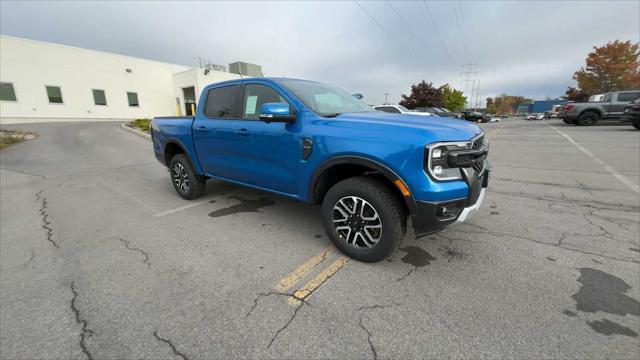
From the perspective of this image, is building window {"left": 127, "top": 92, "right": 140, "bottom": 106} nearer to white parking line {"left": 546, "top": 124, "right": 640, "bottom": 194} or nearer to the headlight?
the headlight

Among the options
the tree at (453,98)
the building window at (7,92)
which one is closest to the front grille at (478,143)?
the building window at (7,92)

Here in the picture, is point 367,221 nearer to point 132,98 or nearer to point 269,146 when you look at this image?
point 269,146

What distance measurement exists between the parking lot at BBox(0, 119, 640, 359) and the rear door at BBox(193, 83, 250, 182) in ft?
2.26

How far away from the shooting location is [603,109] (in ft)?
49.2

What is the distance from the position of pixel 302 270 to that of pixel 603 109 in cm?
2056

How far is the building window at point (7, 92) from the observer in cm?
1848

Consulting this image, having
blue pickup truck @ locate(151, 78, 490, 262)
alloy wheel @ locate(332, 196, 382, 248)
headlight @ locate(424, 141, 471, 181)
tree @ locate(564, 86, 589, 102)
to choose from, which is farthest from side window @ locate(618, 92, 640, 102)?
tree @ locate(564, 86, 589, 102)

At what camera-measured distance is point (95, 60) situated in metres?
22.1

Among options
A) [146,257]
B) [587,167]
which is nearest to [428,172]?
[146,257]

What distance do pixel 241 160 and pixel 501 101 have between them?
422ft

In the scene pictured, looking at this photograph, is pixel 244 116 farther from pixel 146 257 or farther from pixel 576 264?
pixel 576 264

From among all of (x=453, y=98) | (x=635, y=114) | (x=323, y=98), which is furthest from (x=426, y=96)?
(x=323, y=98)

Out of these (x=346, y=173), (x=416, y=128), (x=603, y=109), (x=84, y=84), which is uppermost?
(x=84, y=84)

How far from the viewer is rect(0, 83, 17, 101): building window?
18.5 meters
